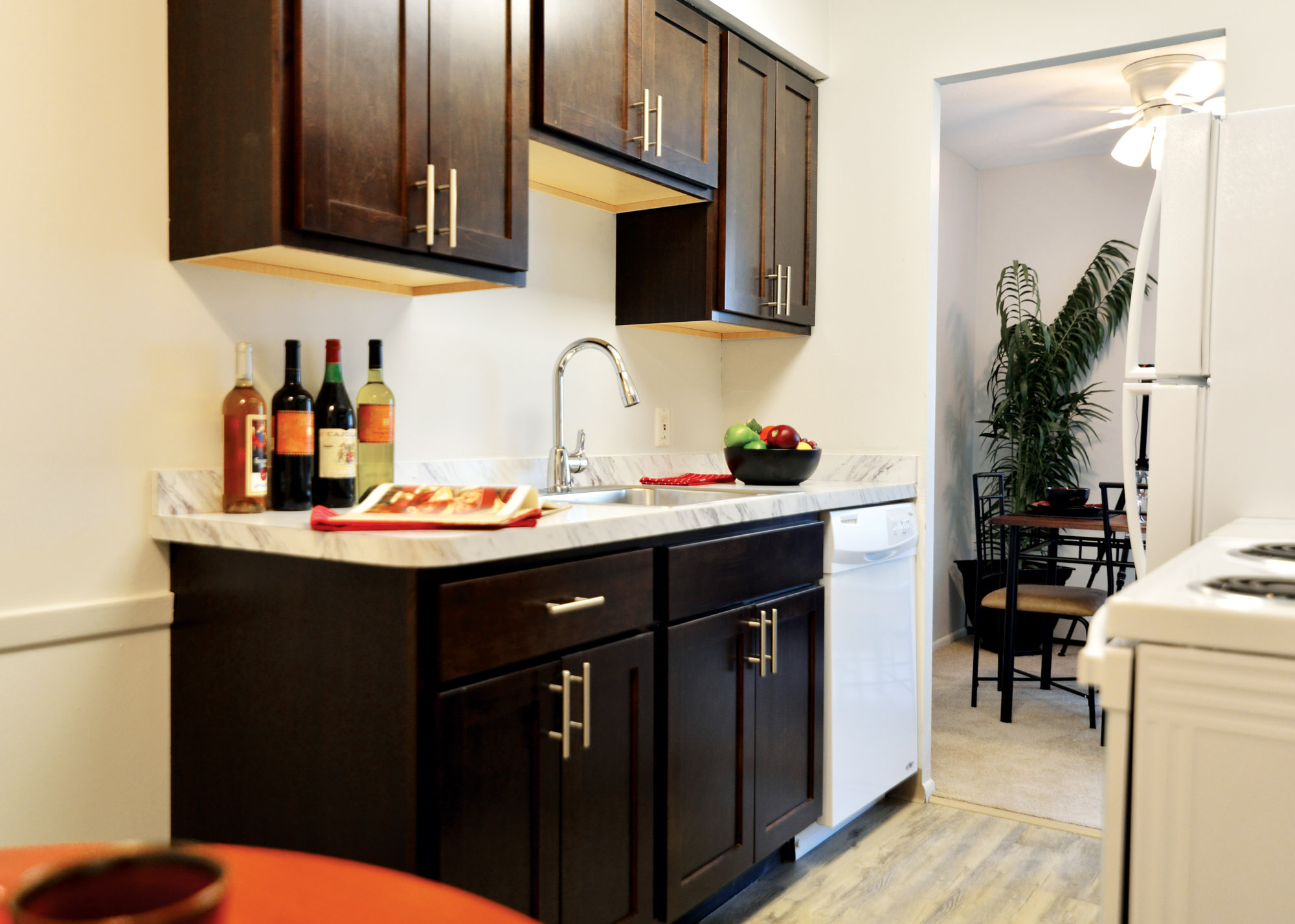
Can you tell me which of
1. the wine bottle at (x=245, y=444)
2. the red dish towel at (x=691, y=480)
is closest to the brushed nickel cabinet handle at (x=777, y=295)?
the red dish towel at (x=691, y=480)

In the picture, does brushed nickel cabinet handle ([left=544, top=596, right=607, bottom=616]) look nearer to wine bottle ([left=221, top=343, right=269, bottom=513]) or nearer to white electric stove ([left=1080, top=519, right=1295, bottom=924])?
wine bottle ([left=221, top=343, right=269, bottom=513])

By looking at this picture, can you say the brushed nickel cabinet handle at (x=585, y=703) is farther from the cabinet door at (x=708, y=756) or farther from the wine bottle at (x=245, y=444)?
the wine bottle at (x=245, y=444)

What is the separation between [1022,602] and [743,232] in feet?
6.48

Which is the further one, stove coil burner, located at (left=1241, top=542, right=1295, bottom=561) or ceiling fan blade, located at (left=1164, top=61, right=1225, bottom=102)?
ceiling fan blade, located at (left=1164, top=61, right=1225, bottom=102)

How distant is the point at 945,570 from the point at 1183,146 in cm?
348

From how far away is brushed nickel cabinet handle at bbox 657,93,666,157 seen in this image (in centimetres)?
228

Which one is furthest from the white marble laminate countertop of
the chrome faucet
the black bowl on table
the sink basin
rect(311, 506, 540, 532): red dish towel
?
the black bowl on table

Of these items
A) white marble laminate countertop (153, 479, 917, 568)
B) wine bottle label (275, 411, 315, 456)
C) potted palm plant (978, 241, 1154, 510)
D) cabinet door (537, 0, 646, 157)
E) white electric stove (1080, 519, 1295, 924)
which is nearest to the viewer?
white electric stove (1080, 519, 1295, 924)

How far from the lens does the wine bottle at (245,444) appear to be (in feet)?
5.49

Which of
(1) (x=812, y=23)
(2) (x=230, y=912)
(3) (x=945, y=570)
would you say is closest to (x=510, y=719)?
(2) (x=230, y=912)

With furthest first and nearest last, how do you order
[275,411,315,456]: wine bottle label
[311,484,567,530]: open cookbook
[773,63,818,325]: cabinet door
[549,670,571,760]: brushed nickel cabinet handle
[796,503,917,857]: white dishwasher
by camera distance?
[773,63,818,325]: cabinet door → [796,503,917,857]: white dishwasher → [275,411,315,456]: wine bottle label → [549,670,571,760]: brushed nickel cabinet handle → [311,484,567,530]: open cookbook

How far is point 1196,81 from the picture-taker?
3688mm

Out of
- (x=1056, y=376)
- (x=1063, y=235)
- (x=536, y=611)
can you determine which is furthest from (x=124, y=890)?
(x=1063, y=235)

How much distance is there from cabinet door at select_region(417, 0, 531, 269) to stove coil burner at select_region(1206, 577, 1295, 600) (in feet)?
4.38
